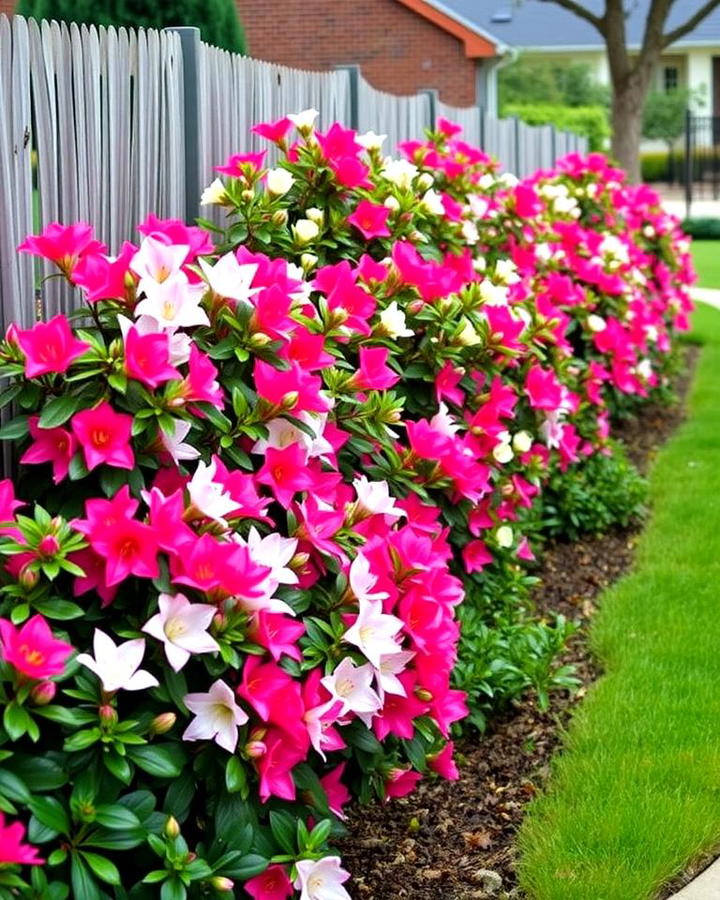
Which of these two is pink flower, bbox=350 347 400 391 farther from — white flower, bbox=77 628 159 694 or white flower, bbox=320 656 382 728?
white flower, bbox=77 628 159 694

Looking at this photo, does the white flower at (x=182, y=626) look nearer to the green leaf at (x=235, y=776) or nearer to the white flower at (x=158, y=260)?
the green leaf at (x=235, y=776)

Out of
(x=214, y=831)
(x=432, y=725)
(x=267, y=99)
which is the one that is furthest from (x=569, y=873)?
(x=267, y=99)

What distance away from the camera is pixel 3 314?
3.01 m

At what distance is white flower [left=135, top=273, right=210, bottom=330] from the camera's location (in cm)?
273

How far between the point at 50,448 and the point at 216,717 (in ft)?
2.02

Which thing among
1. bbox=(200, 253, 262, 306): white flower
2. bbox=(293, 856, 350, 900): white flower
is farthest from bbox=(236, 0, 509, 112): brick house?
bbox=(293, 856, 350, 900): white flower

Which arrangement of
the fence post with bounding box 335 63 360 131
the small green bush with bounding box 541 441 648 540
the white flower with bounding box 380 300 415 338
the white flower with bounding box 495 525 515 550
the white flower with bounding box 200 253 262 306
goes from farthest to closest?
1. the fence post with bounding box 335 63 360 131
2. the small green bush with bounding box 541 441 648 540
3. the white flower with bounding box 495 525 515 550
4. the white flower with bounding box 380 300 415 338
5. the white flower with bounding box 200 253 262 306

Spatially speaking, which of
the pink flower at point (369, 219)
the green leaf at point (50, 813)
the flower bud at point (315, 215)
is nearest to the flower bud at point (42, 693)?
the green leaf at point (50, 813)

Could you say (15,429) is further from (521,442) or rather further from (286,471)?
(521,442)

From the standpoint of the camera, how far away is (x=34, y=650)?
87.7 inches

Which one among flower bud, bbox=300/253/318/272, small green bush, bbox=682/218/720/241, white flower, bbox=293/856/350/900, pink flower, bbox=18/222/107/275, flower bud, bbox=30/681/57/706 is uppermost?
small green bush, bbox=682/218/720/241

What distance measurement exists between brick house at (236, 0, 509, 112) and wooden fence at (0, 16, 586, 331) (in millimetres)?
19510

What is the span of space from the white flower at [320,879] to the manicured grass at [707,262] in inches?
601

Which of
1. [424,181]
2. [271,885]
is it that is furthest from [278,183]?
[271,885]
